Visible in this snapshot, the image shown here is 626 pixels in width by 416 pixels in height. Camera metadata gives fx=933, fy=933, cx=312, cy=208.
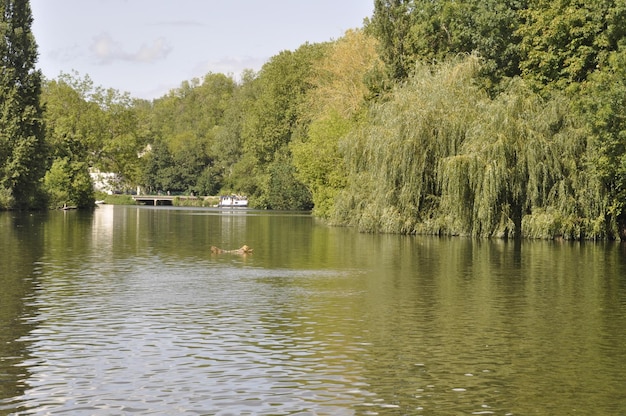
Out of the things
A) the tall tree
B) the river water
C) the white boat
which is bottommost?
the river water

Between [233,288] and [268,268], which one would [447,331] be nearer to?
[233,288]

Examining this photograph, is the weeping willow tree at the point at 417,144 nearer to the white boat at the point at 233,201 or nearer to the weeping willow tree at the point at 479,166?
the weeping willow tree at the point at 479,166

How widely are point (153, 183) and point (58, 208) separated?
215ft

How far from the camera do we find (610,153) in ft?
134

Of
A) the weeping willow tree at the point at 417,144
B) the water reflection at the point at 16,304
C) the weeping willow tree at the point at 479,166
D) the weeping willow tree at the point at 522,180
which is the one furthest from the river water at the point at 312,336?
the weeping willow tree at the point at 417,144

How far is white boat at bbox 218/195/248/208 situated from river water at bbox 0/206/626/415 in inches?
3539

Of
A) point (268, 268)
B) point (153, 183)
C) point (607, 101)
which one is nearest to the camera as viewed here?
point (268, 268)

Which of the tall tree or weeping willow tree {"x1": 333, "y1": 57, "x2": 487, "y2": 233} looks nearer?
weeping willow tree {"x1": 333, "y1": 57, "x2": 487, "y2": 233}

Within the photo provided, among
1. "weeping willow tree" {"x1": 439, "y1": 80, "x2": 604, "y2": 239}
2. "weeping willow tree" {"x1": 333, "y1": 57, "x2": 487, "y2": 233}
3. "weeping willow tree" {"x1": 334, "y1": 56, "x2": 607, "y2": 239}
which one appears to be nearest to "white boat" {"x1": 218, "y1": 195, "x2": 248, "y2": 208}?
"weeping willow tree" {"x1": 333, "y1": 57, "x2": 487, "y2": 233}

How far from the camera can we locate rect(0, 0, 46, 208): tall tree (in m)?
75.3

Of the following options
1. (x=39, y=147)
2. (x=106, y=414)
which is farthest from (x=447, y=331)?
(x=39, y=147)

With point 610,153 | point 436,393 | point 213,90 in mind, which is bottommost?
point 436,393

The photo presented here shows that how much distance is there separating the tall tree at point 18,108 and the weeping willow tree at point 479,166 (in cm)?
3740

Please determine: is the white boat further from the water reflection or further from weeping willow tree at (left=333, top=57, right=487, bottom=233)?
the water reflection
